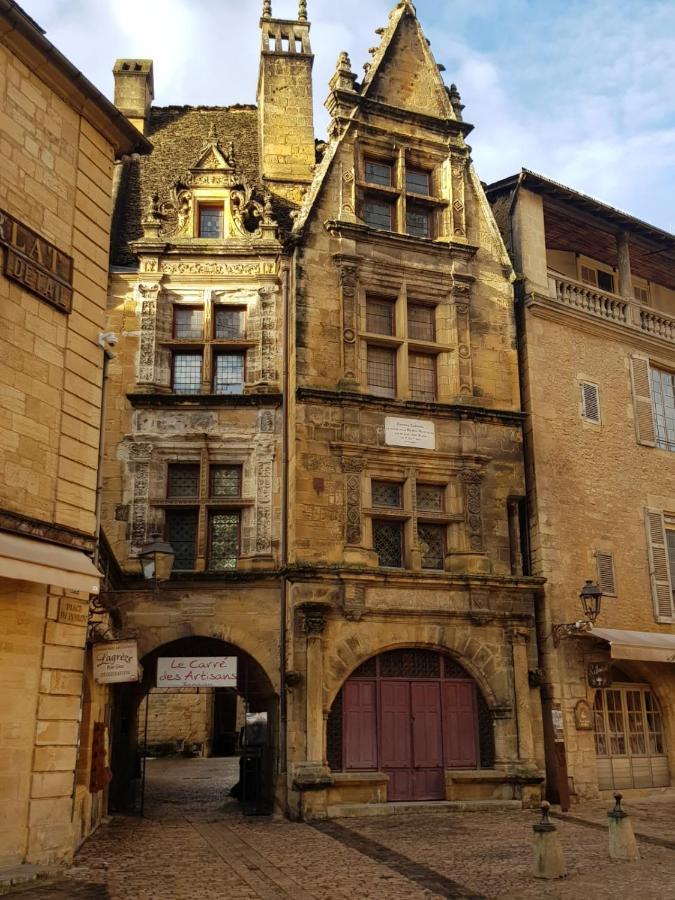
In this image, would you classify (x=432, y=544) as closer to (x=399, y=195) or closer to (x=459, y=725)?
(x=459, y=725)

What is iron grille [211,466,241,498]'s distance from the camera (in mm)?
14688

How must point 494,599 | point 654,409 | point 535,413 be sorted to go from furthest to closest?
point 654,409
point 535,413
point 494,599

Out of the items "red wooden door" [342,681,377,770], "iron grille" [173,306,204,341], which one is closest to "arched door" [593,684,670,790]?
"red wooden door" [342,681,377,770]

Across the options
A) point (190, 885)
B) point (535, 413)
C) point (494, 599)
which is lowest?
point (190, 885)

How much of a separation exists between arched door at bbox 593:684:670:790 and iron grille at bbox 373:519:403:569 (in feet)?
13.3

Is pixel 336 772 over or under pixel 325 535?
under

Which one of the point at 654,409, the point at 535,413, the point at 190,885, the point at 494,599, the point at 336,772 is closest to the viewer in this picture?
the point at 190,885

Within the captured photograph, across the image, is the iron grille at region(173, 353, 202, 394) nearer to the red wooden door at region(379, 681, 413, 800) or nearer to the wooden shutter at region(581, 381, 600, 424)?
Answer: the red wooden door at region(379, 681, 413, 800)

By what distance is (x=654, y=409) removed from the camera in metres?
17.4

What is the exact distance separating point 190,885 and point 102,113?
8.16m

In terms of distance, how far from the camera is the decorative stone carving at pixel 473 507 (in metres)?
14.6

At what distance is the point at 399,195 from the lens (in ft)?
52.9

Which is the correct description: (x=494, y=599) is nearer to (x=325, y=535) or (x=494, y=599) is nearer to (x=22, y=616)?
(x=325, y=535)

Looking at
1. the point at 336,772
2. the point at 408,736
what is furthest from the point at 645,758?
the point at 336,772
